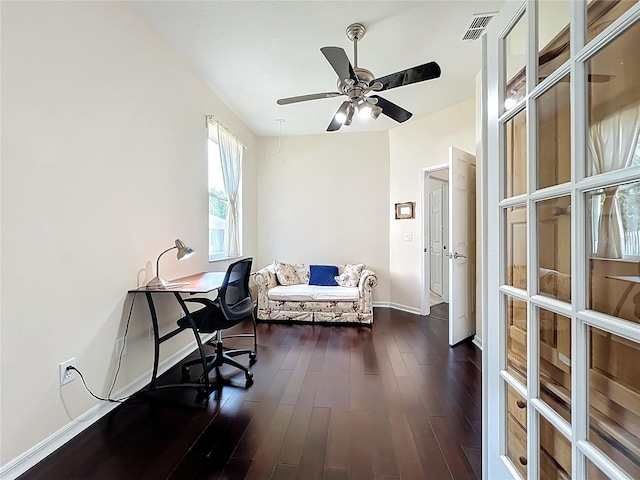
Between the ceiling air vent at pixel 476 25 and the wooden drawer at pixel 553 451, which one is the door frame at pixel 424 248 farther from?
the wooden drawer at pixel 553 451

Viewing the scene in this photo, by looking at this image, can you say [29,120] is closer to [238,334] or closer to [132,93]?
[132,93]

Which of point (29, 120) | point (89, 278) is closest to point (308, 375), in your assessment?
point (89, 278)

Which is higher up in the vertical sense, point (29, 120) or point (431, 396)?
point (29, 120)

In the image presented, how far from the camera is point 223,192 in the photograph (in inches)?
145

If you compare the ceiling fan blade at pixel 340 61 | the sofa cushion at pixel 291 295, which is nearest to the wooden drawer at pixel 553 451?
the ceiling fan blade at pixel 340 61

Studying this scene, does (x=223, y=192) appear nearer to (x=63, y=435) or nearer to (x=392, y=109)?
(x=392, y=109)

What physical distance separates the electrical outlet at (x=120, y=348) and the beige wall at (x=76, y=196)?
0.14ft

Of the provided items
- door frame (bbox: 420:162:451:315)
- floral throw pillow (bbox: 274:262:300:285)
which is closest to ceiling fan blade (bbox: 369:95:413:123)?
door frame (bbox: 420:162:451:315)

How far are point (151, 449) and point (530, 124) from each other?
2271 mm

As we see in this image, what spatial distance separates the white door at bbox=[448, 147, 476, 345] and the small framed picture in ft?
3.48

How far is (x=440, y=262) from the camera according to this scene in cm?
554

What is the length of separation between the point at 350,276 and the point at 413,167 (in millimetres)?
1900

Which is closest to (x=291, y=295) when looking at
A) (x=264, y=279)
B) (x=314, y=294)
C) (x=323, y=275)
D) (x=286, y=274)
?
(x=314, y=294)

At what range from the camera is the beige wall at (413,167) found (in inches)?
146
